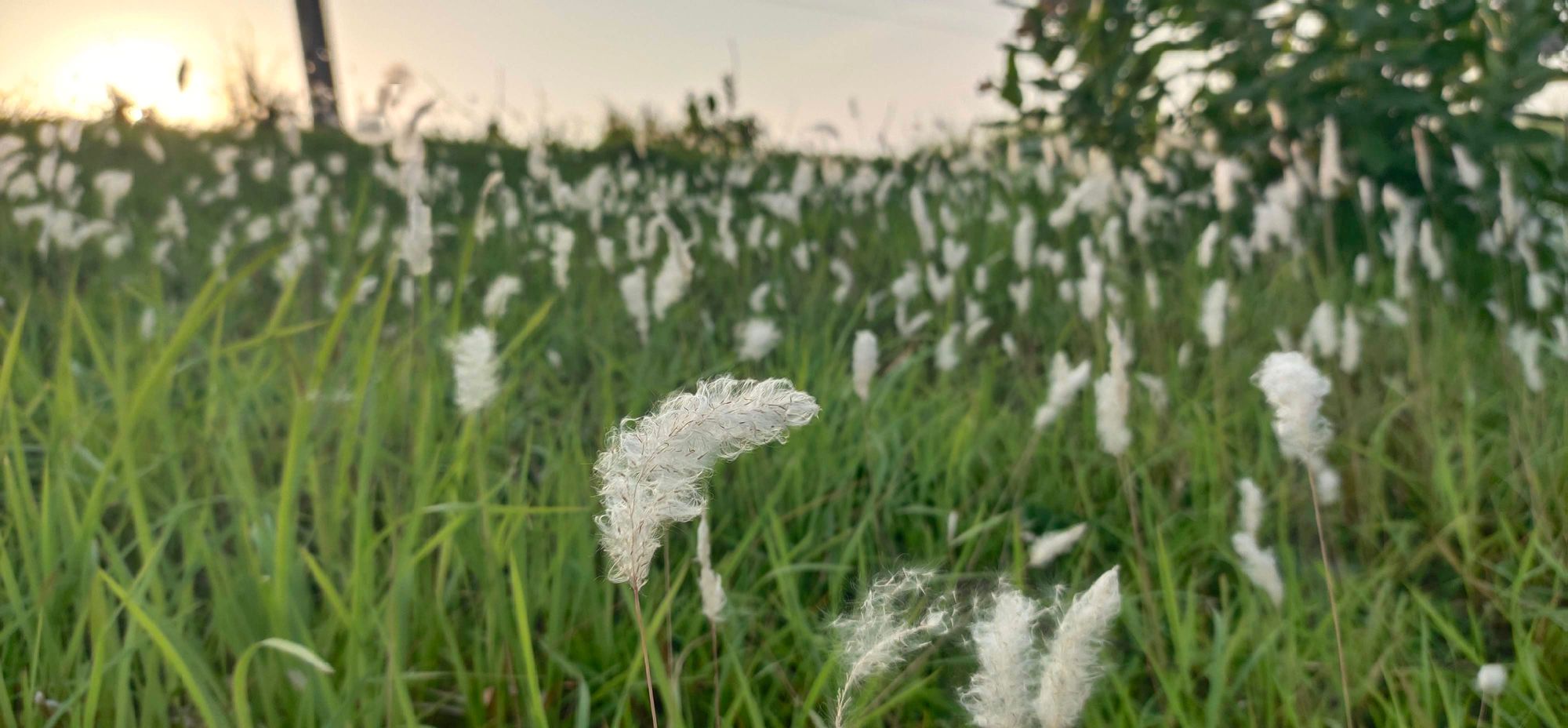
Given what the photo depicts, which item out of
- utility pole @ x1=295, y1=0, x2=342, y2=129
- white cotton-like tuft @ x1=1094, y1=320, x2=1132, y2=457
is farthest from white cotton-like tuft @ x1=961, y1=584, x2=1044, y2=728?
utility pole @ x1=295, y1=0, x2=342, y2=129

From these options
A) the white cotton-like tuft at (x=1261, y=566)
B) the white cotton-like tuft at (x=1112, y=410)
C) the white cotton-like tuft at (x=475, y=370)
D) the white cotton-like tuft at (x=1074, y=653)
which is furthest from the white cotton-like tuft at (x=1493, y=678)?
the white cotton-like tuft at (x=475, y=370)

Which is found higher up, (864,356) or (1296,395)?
(1296,395)

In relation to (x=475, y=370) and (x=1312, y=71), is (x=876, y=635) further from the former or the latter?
(x=1312, y=71)

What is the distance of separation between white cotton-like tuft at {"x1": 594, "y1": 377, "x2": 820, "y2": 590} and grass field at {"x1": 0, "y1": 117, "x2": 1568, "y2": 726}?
0.91 feet

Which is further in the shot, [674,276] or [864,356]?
[674,276]

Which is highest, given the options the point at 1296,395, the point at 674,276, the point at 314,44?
the point at 1296,395

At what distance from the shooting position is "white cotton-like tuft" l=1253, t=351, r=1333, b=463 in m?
0.90

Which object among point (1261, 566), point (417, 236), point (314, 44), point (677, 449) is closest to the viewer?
point (677, 449)

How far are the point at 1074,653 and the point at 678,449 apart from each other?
0.27 metres

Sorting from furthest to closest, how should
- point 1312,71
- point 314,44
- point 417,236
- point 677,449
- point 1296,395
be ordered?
1. point 314,44
2. point 1312,71
3. point 417,236
4. point 1296,395
5. point 677,449

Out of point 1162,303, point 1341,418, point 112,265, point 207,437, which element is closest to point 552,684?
point 207,437

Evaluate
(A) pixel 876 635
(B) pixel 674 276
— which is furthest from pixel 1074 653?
(B) pixel 674 276

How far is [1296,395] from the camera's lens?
0.91 m

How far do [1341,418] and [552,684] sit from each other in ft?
5.93
